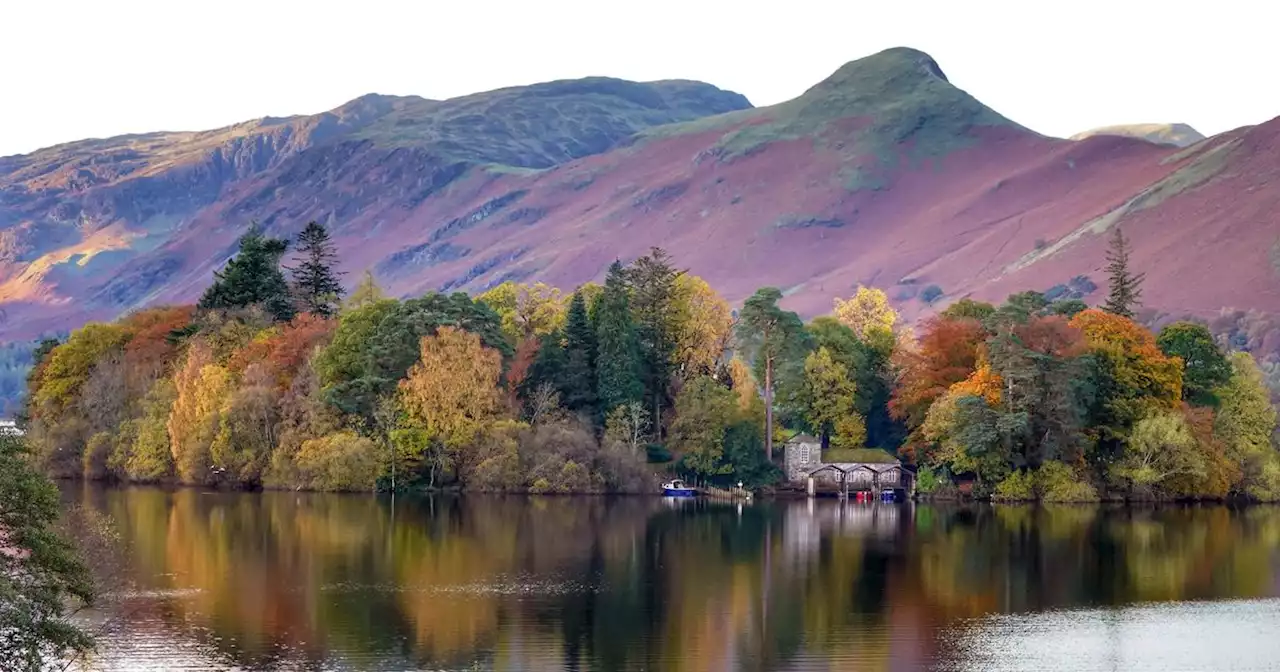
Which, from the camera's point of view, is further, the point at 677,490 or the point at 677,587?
the point at 677,490

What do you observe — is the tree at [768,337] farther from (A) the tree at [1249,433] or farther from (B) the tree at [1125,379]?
(A) the tree at [1249,433]

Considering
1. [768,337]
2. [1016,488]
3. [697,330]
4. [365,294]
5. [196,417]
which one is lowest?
[1016,488]

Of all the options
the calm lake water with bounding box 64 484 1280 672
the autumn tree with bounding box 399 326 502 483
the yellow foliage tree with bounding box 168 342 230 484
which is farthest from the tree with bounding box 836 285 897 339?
the yellow foliage tree with bounding box 168 342 230 484

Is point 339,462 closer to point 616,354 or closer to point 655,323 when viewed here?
point 616,354

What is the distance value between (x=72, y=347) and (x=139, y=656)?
6946 cm

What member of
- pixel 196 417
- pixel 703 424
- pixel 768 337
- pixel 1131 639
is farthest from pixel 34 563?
pixel 768 337

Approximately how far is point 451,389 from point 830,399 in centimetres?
2189

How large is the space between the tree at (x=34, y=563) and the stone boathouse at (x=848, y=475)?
6379cm

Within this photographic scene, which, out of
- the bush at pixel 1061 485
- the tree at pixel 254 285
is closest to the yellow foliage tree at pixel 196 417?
the tree at pixel 254 285

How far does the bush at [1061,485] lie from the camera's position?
86.4 metres

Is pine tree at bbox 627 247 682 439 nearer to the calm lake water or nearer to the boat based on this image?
the boat

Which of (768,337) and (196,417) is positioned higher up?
(768,337)

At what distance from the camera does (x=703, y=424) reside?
298 ft

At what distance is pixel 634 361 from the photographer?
92.2m
